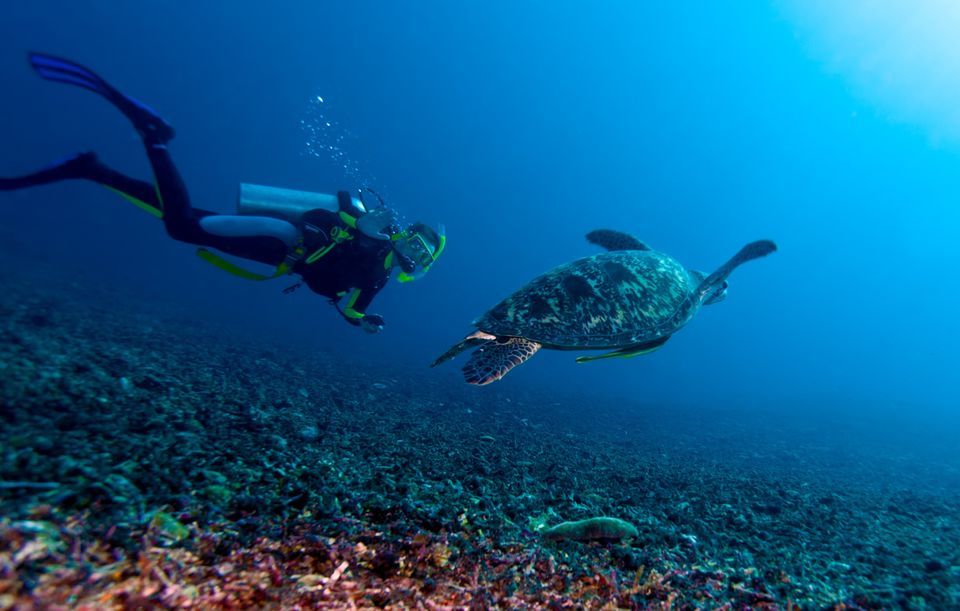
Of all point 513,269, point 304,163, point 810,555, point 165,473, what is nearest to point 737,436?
point 810,555

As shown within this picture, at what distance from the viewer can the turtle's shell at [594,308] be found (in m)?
4.54

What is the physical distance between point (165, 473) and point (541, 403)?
520 inches

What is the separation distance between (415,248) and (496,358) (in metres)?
2.77

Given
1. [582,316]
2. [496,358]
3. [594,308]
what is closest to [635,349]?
[594,308]

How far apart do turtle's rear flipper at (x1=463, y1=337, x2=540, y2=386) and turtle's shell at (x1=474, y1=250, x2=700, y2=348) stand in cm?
20

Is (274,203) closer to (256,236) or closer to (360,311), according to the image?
(256,236)

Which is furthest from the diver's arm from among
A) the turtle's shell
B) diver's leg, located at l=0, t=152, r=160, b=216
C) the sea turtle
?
diver's leg, located at l=0, t=152, r=160, b=216

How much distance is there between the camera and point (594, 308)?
4781mm

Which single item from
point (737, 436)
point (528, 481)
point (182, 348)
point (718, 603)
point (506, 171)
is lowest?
point (737, 436)

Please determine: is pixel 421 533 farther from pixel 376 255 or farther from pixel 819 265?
pixel 819 265

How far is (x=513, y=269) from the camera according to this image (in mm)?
106875

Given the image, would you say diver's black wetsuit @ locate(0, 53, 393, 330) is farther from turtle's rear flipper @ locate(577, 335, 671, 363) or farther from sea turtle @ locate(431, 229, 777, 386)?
turtle's rear flipper @ locate(577, 335, 671, 363)

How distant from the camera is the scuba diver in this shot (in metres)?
5.34

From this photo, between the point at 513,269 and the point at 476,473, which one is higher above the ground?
the point at 513,269
